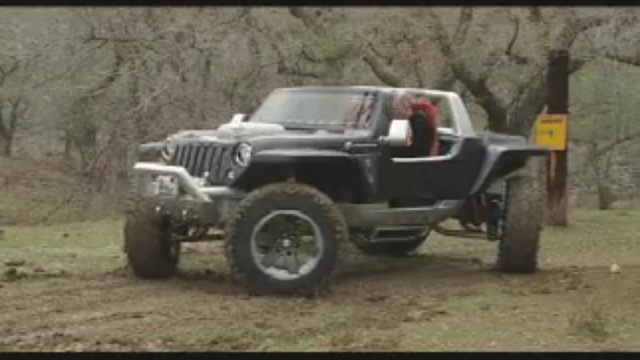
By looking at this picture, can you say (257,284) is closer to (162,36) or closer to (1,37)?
(162,36)

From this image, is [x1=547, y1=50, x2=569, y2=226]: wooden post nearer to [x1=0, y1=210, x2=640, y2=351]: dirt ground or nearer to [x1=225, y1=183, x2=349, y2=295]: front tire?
[x1=0, y1=210, x2=640, y2=351]: dirt ground

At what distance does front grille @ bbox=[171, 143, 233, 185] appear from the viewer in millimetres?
8680

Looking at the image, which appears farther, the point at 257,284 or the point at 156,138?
the point at 156,138

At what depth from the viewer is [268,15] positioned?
1972 cm

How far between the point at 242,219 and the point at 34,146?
28.3 meters

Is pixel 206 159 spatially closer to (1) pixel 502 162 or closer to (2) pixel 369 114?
(2) pixel 369 114

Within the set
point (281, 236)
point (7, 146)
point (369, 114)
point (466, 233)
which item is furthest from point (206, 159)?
point (7, 146)

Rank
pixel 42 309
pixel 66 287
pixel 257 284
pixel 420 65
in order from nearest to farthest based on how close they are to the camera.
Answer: pixel 42 309 < pixel 257 284 < pixel 66 287 < pixel 420 65

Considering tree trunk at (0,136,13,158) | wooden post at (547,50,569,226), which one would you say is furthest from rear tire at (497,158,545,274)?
tree trunk at (0,136,13,158)

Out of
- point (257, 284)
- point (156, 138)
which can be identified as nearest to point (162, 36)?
point (156, 138)

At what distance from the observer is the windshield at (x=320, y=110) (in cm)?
951

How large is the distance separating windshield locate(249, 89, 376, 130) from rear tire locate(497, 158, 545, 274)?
1.66 metres

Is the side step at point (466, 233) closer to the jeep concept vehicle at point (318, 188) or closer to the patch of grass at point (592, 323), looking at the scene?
the jeep concept vehicle at point (318, 188)

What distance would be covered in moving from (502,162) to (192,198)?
307 cm
